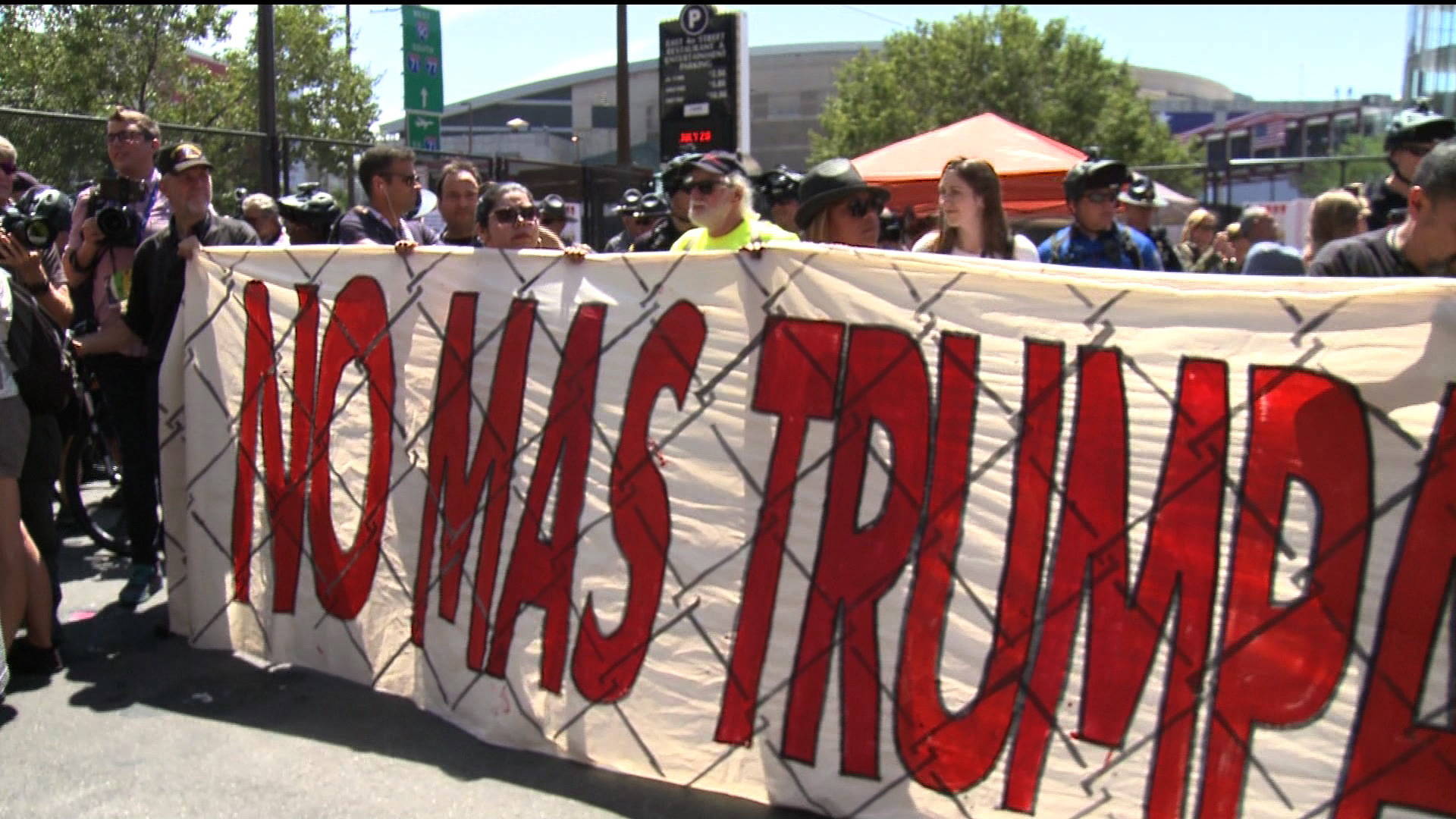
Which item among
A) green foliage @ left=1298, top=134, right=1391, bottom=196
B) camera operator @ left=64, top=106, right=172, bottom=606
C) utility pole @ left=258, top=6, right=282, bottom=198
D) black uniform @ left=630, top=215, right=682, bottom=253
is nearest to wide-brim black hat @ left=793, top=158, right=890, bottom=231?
black uniform @ left=630, top=215, right=682, bottom=253

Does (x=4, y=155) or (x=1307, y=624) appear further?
(x=4, y=155)

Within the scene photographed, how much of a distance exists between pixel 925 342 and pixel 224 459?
2.84 meters

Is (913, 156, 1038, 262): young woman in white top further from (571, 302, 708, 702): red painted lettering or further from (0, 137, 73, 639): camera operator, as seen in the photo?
(0, 137, 73, 639): camera operator

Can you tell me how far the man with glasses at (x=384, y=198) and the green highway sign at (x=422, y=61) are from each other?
11583 mm

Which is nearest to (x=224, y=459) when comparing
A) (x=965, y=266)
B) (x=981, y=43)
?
(x=965, y=266)

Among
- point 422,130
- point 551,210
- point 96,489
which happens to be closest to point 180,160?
point 96,489

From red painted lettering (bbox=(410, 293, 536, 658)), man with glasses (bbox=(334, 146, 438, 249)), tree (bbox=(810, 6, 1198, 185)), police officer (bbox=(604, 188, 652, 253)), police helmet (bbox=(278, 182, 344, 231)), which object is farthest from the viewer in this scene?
tree (bbox=(810, 6, 1198, 185))

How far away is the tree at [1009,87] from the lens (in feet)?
119

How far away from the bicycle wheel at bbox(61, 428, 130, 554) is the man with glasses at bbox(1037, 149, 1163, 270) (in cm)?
446

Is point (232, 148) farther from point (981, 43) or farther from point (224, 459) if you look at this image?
point (981, 43)

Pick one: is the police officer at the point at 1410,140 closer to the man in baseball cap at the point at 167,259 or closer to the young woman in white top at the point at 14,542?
the man in baseball cap at the point at 167,259

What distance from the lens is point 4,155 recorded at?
17.1ft

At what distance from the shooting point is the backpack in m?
4.38

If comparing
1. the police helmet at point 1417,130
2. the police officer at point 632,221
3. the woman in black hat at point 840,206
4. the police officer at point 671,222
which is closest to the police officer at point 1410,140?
the police helmet at point 1417,130
